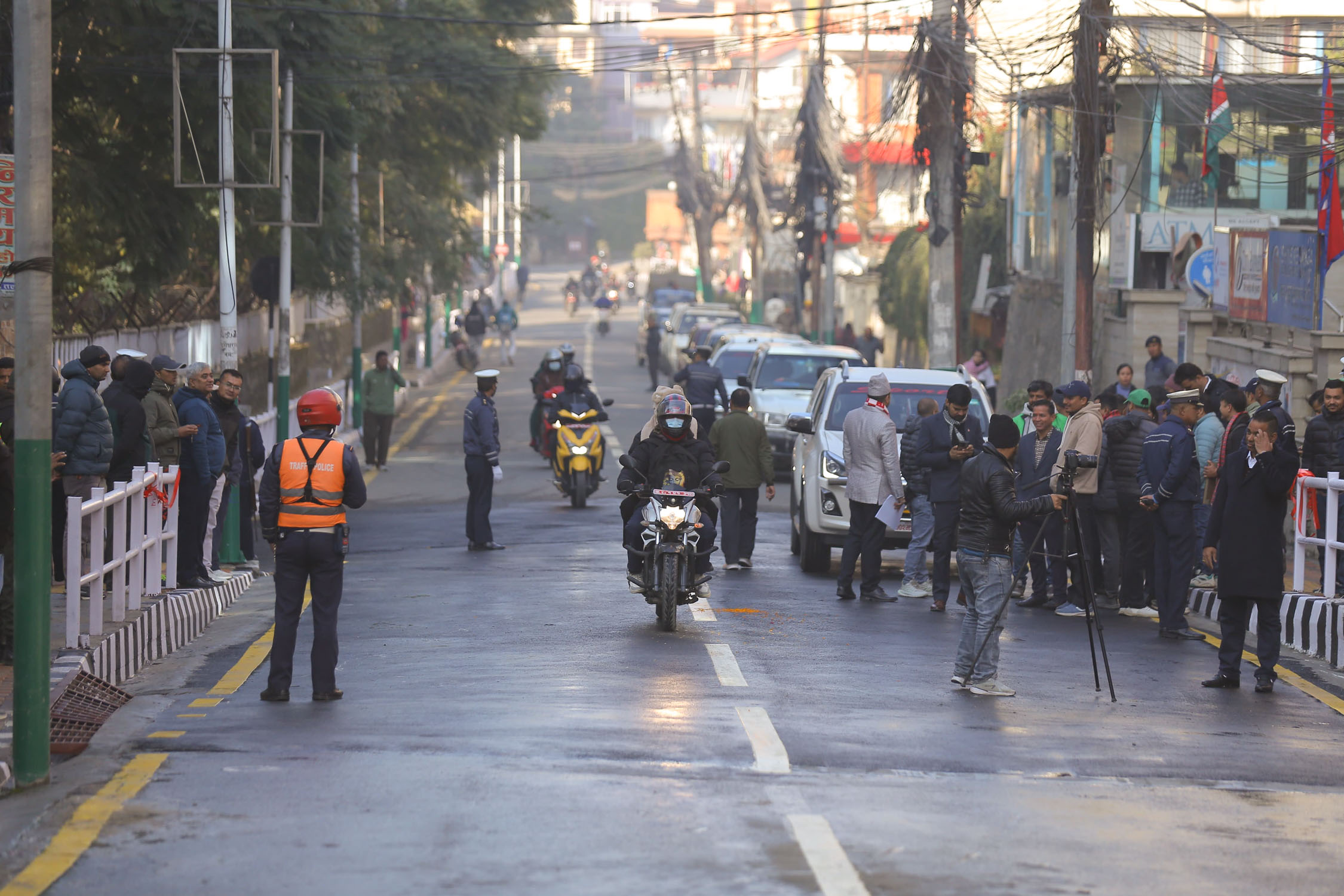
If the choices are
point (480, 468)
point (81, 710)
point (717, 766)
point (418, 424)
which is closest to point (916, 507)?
point (480, 468)

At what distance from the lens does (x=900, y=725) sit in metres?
9.26

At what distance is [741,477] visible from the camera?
16.2 meters

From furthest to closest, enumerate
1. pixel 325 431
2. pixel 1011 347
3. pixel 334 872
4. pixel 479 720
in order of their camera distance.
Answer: pixel 1011 347 → pixel 325 431 → pixel 479 720 → pixel 334 872

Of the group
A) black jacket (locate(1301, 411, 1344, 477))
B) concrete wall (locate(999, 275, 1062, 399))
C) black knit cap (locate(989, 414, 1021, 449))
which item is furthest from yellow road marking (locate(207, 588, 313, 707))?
concrete wall (locate(999, 275, 1062, 399))

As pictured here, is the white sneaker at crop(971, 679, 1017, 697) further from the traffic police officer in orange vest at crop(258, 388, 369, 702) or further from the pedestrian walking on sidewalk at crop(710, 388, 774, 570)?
the pedestrian walking on sidewalk at crop(710, 388, 774, 570)

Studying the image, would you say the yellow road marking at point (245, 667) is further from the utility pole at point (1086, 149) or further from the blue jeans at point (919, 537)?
the utility pole at point (1086, 149)


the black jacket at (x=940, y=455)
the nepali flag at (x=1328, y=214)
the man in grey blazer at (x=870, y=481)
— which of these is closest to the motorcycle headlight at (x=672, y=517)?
the man in grey blazer at (x=870, y=481)

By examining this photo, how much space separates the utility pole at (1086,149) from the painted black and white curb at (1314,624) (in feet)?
27.3

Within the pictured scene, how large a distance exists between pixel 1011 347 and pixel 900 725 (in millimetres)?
29283

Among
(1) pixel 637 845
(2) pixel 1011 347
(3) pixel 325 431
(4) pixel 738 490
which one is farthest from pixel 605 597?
(2) pixel 1011 347

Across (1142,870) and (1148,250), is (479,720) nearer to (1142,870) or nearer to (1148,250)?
(1142,870)

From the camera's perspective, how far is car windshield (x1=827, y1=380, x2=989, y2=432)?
17375 mm

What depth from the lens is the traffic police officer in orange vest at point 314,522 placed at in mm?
9719

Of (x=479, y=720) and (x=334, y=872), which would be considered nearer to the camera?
(x=334, y=872)
